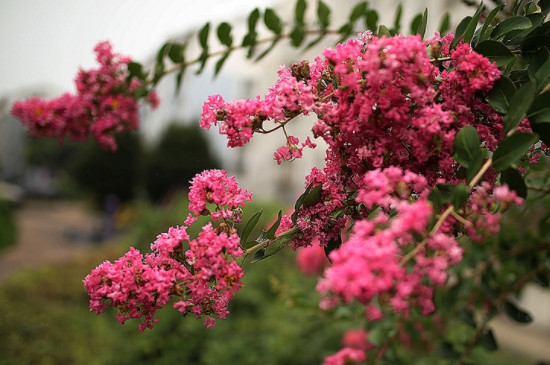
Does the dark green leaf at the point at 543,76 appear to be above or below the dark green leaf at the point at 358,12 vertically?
below

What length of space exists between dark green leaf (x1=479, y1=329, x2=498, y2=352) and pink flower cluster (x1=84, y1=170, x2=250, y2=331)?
17.4 inches

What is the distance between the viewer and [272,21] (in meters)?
0.89

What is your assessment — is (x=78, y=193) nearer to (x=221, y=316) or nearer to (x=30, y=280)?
(x=30, y=280)

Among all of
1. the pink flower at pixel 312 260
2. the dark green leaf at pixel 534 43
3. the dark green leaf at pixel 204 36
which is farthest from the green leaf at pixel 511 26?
the pink flower at pixel 312 260

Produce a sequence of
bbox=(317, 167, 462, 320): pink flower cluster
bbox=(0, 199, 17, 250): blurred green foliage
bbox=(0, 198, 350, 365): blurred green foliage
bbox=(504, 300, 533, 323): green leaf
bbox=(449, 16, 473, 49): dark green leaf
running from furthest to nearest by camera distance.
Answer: bbox=(0, 199, 17, 250): blurred green foliage, bbox=(0, 198, 350, 365): blurred green foliage, bbox=(504, 300, 533, 323): green leaf, bbox=(449, 16, 473, 49): dark green leaf, bbox=(317, 167, 462, 320): pink flower cluster

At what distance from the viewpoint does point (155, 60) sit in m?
0.89

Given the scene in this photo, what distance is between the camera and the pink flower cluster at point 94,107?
851 millimetres

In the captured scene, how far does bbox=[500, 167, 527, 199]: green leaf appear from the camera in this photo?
0.41 metres

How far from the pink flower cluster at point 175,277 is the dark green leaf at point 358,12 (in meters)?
0.61

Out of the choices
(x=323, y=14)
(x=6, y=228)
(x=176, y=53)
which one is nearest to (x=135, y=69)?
(x=176, y=53)

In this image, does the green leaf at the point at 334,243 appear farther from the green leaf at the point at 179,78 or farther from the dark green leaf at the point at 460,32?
the green leaf at the point at 179,78

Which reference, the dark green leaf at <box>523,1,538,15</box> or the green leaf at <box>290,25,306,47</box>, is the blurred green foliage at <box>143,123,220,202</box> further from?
the dark green leaf at <box>523,1,538,15</box>

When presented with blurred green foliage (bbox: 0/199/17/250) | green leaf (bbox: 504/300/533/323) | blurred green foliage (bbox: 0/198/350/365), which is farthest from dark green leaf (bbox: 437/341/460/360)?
blurred green foliage (bbox: 0/199/17/250)

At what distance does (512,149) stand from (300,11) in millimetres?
637
